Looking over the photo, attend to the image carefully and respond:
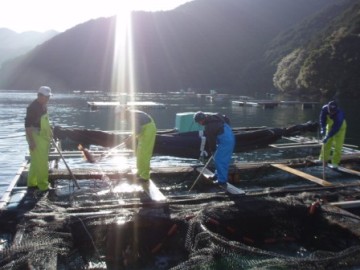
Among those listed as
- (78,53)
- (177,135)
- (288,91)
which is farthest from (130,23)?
(177,135)

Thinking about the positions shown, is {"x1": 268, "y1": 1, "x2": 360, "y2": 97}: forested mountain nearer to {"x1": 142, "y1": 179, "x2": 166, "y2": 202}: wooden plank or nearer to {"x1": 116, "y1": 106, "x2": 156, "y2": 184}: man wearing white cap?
{"x1": 116, "y1": 106, "x2": 156, "y2": 184}: man wearing white cap

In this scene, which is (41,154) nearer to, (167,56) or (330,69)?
(330,69)

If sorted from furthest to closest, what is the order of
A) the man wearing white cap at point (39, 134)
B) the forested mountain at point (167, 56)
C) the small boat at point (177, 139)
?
the forested mountain at point (167, 56) → the small boat at point (177, 139) → the man wearing white cap at point (39, 134)

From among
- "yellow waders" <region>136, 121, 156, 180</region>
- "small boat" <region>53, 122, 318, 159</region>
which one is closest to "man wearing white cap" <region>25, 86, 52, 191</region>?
"yellow waders" <region>136, 121, 156, 180</region>

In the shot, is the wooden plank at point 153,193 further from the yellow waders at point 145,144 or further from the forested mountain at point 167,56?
the forested mountain at point 167,56

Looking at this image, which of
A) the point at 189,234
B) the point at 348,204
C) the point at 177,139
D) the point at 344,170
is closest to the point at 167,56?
the point at 177,139

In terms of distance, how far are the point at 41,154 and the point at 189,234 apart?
4.41 metres

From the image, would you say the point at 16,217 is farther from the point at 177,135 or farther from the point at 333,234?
the point at 177,135

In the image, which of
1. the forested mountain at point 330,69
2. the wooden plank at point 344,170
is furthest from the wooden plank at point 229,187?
the forested mountain at point 330,69

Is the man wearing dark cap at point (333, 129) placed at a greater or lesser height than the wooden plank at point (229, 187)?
greater

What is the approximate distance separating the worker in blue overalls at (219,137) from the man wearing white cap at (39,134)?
12.3ft

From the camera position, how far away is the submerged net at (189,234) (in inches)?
264

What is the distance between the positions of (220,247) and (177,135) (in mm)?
8256

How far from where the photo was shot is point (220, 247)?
6.99 metres
